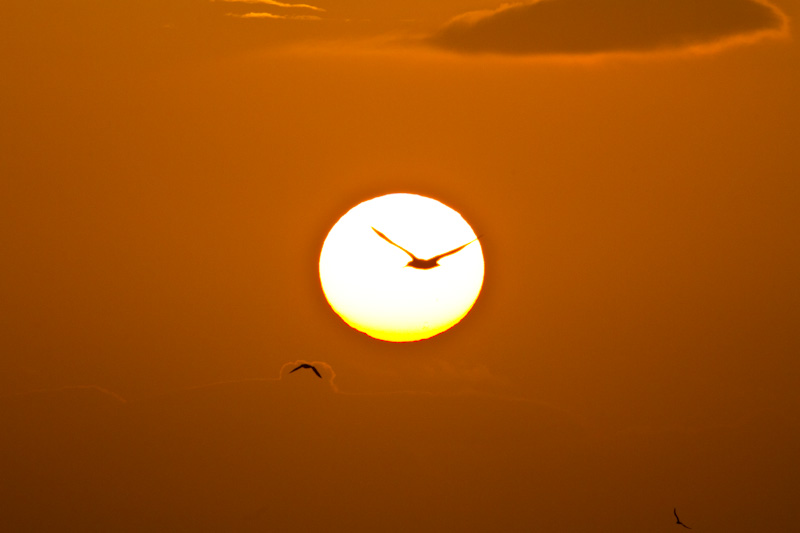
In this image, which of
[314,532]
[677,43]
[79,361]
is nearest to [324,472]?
[314,532]

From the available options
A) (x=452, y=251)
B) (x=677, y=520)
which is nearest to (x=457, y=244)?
(x=452, y=251)

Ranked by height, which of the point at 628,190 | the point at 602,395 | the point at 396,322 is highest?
the point at 628,190

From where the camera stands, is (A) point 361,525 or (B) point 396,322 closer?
(B) point 396,322

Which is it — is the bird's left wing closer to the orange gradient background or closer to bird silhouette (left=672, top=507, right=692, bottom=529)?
the orange gradient background

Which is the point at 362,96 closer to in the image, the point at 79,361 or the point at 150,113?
the point at 150,113

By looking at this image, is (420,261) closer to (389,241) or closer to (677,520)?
(389,241)

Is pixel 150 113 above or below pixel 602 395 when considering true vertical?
above

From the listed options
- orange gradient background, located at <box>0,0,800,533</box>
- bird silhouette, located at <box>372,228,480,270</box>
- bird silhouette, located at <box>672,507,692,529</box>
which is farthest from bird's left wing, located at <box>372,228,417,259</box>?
bird silhouette, located at <box>672,507,692,529</box>

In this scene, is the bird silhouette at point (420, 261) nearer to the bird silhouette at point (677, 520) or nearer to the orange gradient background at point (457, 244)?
the orange gradient background at point (457, 244)

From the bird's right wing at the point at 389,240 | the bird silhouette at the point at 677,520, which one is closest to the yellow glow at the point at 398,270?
the bird's right wing at the point at 389,240
